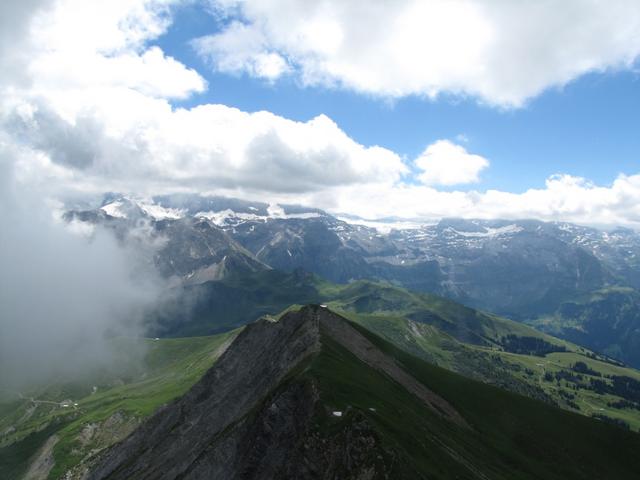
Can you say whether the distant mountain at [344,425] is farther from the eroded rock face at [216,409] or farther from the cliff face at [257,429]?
the eroded rock face at [216,409]

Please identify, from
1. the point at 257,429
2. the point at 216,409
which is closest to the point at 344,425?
the point at 257,429

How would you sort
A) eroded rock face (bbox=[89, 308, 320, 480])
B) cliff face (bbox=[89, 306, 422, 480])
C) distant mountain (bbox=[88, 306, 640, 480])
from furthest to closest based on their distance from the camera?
1. eroded rock face (bbox=[89, 308, 320, 480])
2. distant mountain (bbox=[88, 306, 640, 480])
3. cliff face (bbox=[89, 306, 422, 480])

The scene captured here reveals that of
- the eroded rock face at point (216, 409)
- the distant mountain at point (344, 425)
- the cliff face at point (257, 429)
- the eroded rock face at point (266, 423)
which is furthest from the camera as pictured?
the eroded rock face at point (216, 409)

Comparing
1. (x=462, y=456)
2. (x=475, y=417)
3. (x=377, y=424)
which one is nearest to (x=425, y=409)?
(x=462, y=456)

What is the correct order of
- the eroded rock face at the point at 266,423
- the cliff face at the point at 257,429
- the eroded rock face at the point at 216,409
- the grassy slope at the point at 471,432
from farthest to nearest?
the eroded rock face at the point at 216,409 < the grassy slope at the point at 471,432 < the eroded rock face at the point at 266,423 < the cliff face at the point at 257,429

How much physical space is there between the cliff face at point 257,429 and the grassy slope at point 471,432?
171 inches

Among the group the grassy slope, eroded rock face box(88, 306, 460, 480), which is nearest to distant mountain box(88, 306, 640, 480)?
eroded rock face box(88, 306, 460, 480)

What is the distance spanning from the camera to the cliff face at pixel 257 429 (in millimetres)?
78250

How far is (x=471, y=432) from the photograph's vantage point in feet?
472

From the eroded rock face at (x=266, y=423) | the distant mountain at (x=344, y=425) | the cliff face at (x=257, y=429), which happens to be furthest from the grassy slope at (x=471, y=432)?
the cliff face at (x=257, y=429)

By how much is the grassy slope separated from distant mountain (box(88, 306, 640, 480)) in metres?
0.43

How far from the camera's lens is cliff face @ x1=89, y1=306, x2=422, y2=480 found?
78.2 metres

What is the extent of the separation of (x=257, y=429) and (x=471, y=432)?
76.0 meters

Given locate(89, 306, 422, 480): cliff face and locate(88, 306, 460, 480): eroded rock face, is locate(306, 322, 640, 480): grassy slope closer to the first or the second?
locate(88, 306, 460, 480): eroded rock face
